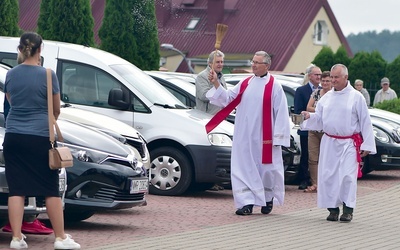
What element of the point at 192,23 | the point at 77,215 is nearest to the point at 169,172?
the point at 77,215

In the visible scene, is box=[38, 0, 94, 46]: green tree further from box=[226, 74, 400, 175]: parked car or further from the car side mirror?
the car side mirror

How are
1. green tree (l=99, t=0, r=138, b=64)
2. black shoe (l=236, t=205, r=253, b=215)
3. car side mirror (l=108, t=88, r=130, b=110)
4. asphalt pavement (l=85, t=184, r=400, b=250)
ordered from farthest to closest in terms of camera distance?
green tree (l=99, t=0, r=138, b=64)
car side mirror (l=108, t=88, r=130, b=110)
black shoe (l=236, t=205, r=253, b=215)
asphalt pavement (l=85, t=184, r=400, b=250)

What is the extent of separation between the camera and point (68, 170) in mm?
11586

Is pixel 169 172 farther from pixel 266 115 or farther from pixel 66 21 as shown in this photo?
pixel 66 21

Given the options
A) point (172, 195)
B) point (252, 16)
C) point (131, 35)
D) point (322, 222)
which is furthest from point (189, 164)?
point (252, 16)

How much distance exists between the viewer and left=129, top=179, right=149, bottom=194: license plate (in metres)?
12.0

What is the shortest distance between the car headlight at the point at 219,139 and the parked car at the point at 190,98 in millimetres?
1731

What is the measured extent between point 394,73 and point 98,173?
106 feet

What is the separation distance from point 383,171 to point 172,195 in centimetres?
777

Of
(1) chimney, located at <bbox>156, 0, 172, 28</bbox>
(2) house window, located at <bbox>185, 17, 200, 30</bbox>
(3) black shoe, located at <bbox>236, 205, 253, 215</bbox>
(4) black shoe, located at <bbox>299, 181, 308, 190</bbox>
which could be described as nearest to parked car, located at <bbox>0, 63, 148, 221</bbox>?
(3) black shoe, located at <bbox>236, 205, 253, 215</bbox>

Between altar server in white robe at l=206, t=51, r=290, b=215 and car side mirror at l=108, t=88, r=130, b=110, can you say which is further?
car side mirror at l=108, t=88, r=130, b=110

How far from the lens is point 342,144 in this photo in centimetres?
1406

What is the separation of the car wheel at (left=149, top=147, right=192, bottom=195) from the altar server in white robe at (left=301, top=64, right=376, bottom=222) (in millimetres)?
2151

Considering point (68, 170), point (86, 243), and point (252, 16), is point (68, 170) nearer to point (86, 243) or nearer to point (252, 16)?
point (86, 243)
